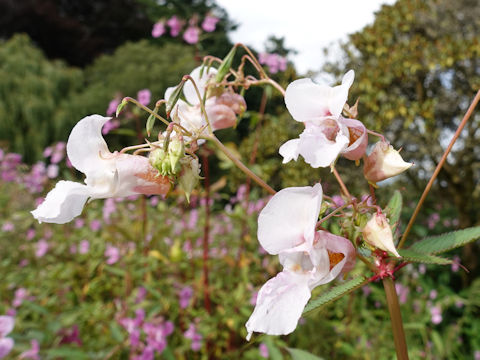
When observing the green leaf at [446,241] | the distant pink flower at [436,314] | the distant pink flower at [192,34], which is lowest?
the distant pink flower at [436,314]

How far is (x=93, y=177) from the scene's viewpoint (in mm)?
449

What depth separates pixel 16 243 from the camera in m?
2.54

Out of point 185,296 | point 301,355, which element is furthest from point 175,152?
point 185,296

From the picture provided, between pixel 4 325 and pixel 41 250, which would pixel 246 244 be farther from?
pixel 4 325

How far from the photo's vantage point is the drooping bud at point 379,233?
1.40 feet

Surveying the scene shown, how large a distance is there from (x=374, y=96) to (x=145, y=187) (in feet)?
8.82

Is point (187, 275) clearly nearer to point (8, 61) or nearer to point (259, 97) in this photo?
point (259, 97)

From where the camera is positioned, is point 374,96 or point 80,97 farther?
point 80,97

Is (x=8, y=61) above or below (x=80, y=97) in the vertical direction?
above

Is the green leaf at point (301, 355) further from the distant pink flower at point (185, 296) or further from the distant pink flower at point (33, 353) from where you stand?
the distant pink flower at point (185, 296)

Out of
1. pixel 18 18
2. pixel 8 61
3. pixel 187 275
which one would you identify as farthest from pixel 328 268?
pixel 18 18

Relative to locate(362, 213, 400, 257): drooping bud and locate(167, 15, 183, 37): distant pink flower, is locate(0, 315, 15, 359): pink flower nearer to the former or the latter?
→ locate(362, 213, 400, 257): drooping bud

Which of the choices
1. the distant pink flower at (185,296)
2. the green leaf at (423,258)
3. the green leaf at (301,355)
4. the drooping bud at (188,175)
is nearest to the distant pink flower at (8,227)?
the distant pink flower at (185,296)

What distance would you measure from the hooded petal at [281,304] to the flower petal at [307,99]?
168 mm
